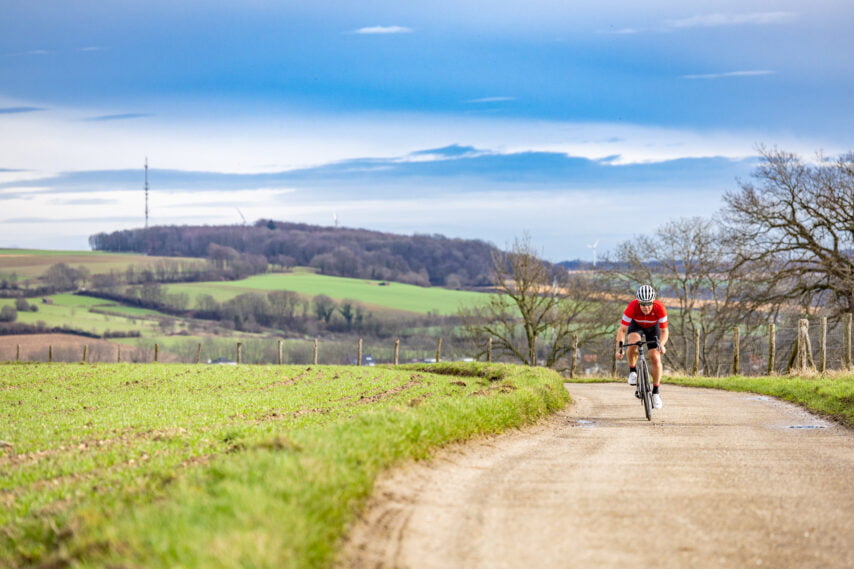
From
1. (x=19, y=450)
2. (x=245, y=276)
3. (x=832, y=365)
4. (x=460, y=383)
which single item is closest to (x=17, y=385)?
(x=460, y=383)

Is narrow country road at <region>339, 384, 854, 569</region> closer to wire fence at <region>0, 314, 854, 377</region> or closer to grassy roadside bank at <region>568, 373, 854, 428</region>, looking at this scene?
grassy roadside bank at <region>568, 373, 854, 428</region>

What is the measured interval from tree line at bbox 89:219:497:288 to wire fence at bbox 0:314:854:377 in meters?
31.1

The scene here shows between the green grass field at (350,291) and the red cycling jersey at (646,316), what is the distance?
333ft

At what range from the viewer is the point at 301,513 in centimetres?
594

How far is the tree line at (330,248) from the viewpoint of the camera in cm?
14462

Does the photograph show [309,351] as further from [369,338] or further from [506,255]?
[506,255]

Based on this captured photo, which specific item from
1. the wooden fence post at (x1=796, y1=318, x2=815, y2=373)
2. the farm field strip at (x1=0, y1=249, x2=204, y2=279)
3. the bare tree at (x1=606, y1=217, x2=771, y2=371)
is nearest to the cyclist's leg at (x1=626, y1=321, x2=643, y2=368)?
the wooden fence post at (x1=796, y1=318, x2=815, y2=373)

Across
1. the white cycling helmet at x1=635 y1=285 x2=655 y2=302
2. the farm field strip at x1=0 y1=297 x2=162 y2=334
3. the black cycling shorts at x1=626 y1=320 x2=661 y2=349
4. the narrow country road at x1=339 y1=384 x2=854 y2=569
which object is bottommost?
the farm field strip at x1=0 y1=297 x2=162 y2=334

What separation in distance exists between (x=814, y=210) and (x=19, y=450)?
124 ft

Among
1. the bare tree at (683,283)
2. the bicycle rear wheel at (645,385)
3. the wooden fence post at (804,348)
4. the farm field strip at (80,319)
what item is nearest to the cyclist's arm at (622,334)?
the bicycle rear wheel at (645,385)

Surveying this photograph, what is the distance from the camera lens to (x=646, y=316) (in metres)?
15.8

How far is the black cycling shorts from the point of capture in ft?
51.8

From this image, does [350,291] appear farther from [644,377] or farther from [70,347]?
[644,377]

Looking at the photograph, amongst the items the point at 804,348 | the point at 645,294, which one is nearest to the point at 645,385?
the point at 645,294
